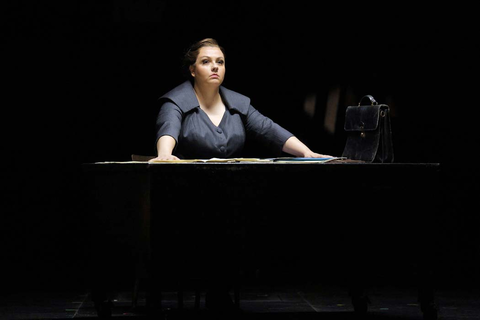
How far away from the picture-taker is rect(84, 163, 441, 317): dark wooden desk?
402 centimetres

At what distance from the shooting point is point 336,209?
4164 millimetres

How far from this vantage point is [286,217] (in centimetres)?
411

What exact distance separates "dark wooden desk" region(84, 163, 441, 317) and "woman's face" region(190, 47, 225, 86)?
0.98m

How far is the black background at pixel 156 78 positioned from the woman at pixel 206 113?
4.36ft

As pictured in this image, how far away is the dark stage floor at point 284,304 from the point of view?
5.30m

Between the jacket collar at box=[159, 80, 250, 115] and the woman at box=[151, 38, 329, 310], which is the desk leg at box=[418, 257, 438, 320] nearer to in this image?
the woman at box=[151, 38, 329, 310]

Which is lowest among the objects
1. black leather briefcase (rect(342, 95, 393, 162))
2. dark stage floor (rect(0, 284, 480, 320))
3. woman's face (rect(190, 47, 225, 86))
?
dark stage floor (rect(0, 284, 480, 320))

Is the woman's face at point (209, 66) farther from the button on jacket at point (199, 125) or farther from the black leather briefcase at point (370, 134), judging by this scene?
the black leather briefcase at point (370, 134)

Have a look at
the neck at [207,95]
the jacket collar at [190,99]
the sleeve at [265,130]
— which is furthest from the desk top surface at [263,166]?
the sleeve at [265,130]

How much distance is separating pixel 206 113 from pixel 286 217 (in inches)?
46.8

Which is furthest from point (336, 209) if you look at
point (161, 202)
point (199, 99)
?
point (199, 99)

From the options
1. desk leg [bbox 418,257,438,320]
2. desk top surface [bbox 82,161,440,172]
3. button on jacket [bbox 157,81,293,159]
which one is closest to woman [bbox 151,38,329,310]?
button on jacket [bbox 157,81,293,159]

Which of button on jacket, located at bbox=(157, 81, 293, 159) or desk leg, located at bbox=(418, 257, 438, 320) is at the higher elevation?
button on jacket, located at bbox=(157, 81, 293, 159)

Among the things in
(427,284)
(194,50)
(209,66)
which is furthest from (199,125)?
(427,284)
